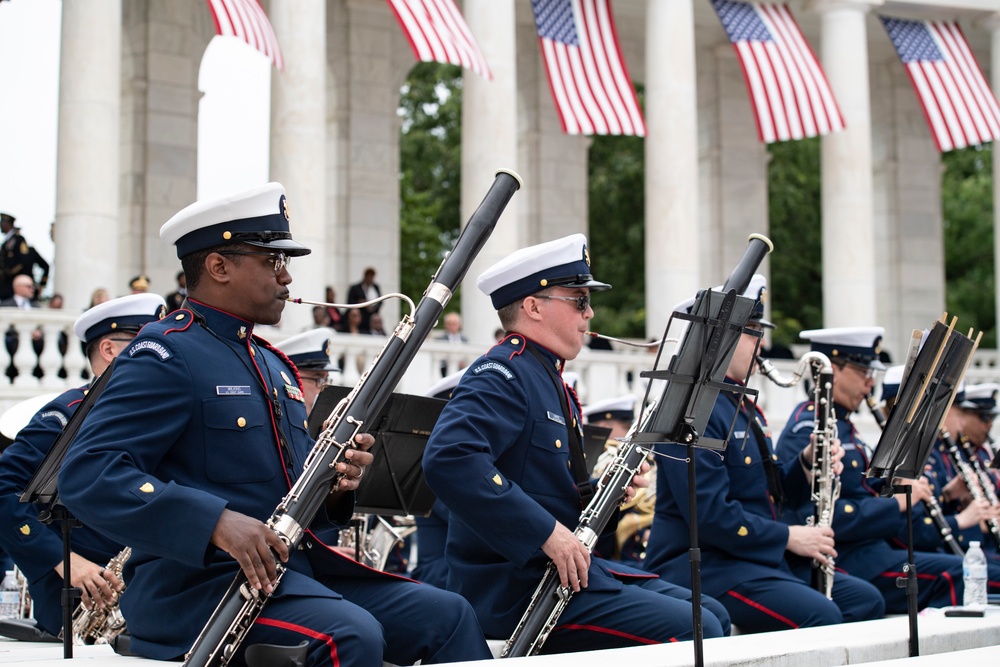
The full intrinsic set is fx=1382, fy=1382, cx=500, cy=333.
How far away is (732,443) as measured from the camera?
8906 mm

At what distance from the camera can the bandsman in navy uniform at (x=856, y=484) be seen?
34.4 feet

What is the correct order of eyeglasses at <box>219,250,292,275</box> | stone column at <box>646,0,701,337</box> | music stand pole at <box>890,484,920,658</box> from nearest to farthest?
eyeglasses at <box>219,250,292,275</box>
music stand pole at <box>890,484,920,658</box>
stone column at <box>646,0,701,337</box>

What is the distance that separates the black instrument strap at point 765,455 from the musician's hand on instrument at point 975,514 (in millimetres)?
3482

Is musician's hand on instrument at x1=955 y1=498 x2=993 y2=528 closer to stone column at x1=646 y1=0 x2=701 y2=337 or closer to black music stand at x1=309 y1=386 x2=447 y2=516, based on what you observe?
black music stand at x1=309 y1=386 x2=447 y2=516

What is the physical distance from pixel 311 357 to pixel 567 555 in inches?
178

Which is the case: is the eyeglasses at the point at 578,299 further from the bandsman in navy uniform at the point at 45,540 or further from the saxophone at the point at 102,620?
the saxophone at the point at 102,620

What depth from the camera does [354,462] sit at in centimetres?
561

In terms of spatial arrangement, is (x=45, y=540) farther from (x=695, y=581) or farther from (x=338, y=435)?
(x=695, y=581)

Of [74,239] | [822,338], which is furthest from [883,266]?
[822,338]

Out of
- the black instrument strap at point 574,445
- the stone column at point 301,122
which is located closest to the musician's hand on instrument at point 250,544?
the black instrument strap at point 574,445

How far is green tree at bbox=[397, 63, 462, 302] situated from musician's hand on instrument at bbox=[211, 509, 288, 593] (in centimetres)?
3978

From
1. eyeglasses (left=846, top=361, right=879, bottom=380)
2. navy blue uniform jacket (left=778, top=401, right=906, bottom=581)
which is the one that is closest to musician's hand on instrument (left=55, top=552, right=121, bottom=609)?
navy blue uniform jacket (left=778, top=401, right=906, bottom=581)

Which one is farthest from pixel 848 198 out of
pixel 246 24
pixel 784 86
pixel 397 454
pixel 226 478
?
pixel 226 478

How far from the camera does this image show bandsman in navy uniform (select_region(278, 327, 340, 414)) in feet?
35.6
